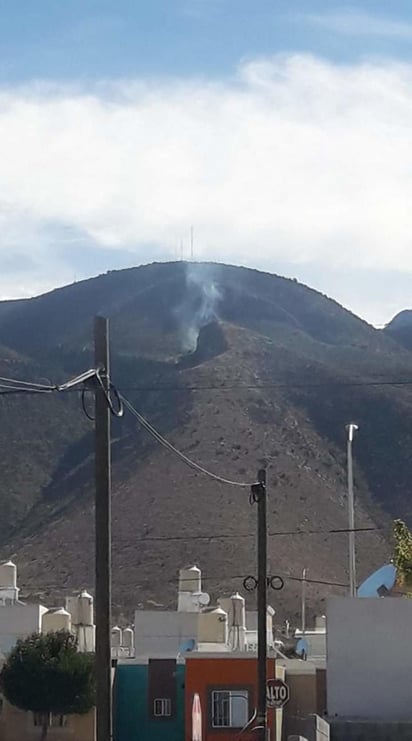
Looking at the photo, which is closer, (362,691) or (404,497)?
(362,691)

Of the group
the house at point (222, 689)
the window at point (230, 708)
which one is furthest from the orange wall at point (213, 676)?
the window at point (230, 708)

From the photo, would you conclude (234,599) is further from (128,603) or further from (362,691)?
(128,603)

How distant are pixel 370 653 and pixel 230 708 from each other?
9.94 metres

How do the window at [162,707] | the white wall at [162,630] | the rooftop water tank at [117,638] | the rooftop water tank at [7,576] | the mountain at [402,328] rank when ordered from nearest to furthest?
the window at [162,707]
the white wall at [162,630]
the rooftop water tank at [117,638]
the rooftop water tank at [7,576]
the mountain at [402,328]

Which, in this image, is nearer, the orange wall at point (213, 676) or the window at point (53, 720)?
the orange wall at point (213, 676)

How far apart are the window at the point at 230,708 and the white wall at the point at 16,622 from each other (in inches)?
496

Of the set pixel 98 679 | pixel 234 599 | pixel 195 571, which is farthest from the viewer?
pixel 195 571

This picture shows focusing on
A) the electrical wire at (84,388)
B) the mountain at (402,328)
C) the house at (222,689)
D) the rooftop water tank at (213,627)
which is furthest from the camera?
the mountain at (402,328)

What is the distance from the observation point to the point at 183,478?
3809 inches

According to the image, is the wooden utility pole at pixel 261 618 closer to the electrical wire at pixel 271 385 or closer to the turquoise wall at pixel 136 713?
the turquoise wall at pixel 136 713

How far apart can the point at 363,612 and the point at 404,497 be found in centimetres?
6998

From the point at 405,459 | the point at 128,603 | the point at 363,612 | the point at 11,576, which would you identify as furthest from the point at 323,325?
the point at 363,612

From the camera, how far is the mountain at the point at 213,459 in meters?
86.2

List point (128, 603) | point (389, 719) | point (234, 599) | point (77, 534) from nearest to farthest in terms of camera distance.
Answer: point (389, 719)
point (234, 599)
point (128, 603)
point (77, 534)
